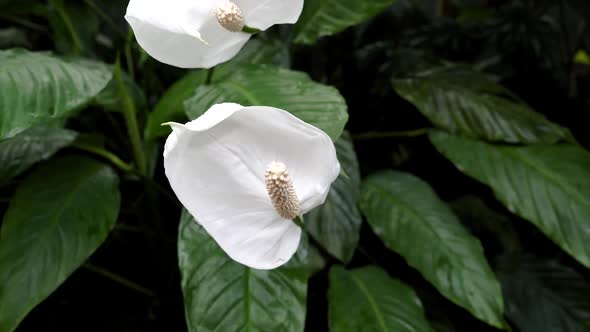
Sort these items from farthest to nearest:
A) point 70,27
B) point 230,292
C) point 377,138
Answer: point 377,138
point 70,27
point 230,292

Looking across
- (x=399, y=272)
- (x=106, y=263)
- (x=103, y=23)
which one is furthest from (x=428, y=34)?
(x=106, y=263)

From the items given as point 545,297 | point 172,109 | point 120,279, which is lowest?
point 120,279

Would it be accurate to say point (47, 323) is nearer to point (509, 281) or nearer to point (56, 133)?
point (56, 133)

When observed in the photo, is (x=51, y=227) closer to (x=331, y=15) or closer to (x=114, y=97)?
(x=114, y=97)

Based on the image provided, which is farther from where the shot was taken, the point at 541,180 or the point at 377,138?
the point at 377,138

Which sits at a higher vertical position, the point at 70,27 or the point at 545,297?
the point at 70,27

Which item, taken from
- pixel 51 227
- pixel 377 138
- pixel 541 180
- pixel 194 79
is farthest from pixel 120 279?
pixel 541 180

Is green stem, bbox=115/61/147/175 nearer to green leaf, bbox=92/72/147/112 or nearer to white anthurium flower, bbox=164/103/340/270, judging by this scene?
green leaf, bbox=92/72/147/112
